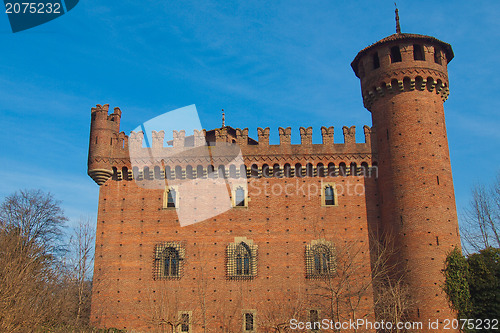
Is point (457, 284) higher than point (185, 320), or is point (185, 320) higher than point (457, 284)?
point (457, 284)

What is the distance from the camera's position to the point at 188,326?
23.4 m

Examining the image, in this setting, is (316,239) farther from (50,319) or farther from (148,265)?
(50,319)

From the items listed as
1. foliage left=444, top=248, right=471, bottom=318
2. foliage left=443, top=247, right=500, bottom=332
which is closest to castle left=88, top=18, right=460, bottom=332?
foliage left=444, top=248, right=471, bottom=318

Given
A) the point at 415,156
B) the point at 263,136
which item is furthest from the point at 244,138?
the point at 415,156

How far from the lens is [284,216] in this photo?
24953mm

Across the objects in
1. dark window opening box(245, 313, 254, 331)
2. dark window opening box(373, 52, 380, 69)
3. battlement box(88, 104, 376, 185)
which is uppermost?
dark window opening box(373, 52, 380, 69)

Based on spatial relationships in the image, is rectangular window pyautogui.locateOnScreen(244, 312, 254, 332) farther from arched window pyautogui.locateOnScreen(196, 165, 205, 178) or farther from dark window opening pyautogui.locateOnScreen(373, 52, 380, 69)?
dark window opening pyautogui.locateOnScreen(373, 52, 380, 69)

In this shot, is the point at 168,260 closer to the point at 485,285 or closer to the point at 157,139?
the point at 157,139

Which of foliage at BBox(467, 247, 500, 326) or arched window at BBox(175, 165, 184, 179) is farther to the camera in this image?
arched window at BBox(175, 165, 184, 179)

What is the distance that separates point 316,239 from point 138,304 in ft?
32.0

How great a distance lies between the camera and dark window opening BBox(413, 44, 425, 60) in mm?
25734

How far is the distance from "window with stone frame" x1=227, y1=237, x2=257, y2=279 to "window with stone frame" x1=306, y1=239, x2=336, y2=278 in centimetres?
282

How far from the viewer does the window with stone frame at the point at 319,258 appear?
23.6m

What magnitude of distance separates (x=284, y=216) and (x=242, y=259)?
126 inches
